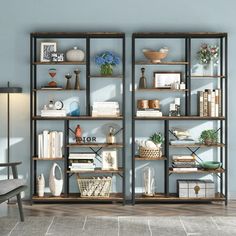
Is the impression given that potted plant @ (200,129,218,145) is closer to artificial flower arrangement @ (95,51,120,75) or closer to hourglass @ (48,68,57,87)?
artificial flower arrangement @ (95,51,120,75)

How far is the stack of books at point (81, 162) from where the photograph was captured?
21.2 ft

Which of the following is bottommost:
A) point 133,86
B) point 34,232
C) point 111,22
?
point 34,232

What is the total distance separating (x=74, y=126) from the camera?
22.0ft

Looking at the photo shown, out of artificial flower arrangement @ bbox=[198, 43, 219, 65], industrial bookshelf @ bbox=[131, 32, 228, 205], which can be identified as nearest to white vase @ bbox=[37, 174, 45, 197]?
industrial bookshelf @ bbox=[131, 32, 228, 205]

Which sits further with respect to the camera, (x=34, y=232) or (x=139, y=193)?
(x=139, y=193)

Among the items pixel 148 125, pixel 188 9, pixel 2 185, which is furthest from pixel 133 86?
pixel 2 185

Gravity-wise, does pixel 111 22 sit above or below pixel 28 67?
above

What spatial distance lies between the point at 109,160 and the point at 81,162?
0.31 metres

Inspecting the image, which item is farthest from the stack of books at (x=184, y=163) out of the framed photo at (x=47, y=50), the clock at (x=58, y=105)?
the framed photo at (x=47, y=50)

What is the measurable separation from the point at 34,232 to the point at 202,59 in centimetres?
273

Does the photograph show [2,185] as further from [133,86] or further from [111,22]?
[111,22]

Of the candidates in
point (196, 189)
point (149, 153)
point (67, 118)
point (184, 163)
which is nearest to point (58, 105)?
point (67, 118)

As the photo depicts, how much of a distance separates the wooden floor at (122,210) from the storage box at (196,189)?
4.7 inches

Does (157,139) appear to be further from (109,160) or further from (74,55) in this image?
(74,55)
